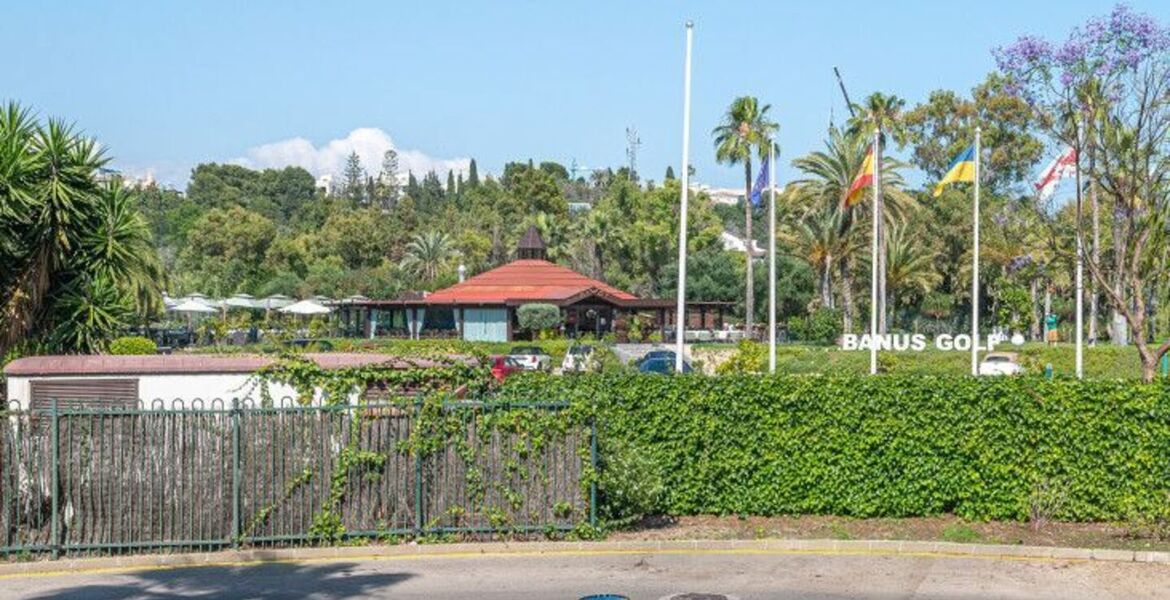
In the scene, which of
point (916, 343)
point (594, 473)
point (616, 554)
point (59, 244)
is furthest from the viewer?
point (916, 343)

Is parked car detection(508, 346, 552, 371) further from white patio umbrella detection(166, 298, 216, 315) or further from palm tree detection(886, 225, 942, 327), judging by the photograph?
palm tree detection(886, 225, 942, 327)

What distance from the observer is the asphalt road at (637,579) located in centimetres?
1512

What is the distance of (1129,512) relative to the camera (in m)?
18.6

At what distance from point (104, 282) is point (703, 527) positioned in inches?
515

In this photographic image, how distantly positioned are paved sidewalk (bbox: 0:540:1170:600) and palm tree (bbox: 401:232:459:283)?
88.1 meters

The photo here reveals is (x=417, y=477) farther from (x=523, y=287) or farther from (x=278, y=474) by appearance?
(x=523, y=287)

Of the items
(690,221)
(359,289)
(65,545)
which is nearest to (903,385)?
(65,545)

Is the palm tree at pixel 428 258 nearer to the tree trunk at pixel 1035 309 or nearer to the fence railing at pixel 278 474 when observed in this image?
the tree trunk at pixel 1035 309

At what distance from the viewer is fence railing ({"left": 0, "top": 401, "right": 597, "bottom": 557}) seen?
55.7 feet

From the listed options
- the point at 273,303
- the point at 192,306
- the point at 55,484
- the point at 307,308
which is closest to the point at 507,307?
the point at 307,308

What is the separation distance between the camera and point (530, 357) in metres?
46.3

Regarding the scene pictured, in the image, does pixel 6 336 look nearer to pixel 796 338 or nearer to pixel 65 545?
pixel 65 545

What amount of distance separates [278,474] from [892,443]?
835cm

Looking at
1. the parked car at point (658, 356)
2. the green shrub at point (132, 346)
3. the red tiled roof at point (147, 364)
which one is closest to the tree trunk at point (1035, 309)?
the parked car at point (658, 356)
